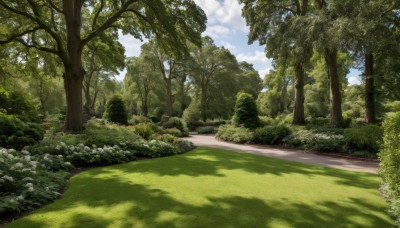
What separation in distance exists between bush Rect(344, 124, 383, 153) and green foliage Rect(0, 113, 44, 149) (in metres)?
12.8

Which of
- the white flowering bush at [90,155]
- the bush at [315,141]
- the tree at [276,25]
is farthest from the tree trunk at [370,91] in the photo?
the white flowering bush at [90,155]

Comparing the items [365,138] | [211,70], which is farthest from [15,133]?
[211,70]

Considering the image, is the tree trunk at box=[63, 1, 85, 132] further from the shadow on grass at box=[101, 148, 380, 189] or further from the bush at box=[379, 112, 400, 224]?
the bush at box=[379, 112, 400, 224]

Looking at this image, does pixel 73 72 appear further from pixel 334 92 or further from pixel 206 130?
pixel 206 130

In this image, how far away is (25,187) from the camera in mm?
5520

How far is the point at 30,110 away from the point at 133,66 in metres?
28.4

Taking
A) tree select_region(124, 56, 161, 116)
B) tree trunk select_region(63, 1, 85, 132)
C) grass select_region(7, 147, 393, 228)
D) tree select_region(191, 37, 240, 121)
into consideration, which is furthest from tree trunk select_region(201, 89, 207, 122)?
grass select_region(7, 147, 393, 228)

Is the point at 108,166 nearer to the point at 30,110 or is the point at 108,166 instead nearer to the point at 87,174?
the point at 87,174

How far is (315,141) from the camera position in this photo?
13992 mm

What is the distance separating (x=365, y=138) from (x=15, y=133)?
13280 millimetres

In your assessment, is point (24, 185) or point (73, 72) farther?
point (73, 72)

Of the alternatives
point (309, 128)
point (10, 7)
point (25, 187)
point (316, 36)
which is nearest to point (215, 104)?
point (309, 128)

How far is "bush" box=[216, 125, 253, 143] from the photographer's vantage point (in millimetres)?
17797

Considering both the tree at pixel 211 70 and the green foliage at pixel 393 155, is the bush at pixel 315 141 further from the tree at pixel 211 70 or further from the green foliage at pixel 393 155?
the tree at pixel 211 70
